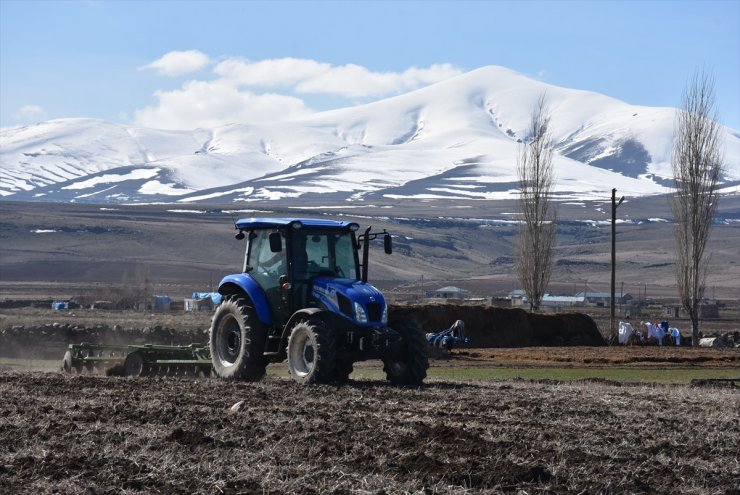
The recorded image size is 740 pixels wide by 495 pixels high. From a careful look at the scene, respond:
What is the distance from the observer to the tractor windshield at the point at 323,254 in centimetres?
2145

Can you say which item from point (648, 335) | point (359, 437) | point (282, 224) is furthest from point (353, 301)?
point (648, 335)

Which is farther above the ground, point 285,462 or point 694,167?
point 694,167

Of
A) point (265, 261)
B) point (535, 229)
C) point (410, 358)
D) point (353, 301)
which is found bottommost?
point (410, 358)

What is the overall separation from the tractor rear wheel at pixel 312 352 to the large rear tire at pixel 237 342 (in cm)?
92

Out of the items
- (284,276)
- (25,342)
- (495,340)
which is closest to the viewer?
(284,276)

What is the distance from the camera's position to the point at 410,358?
69.9ft

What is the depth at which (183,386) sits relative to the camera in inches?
787

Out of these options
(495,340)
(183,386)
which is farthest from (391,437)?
(495,340)

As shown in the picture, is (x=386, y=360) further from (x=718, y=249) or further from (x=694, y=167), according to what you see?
(x=718, y=249)

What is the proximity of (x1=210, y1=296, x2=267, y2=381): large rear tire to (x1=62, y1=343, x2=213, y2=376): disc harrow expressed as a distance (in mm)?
757

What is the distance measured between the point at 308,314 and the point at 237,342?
2348 millimetres

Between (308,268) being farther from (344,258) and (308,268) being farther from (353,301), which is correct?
(353,301)

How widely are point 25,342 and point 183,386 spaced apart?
22318mm

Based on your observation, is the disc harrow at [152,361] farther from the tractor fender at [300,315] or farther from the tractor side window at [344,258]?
the tractor side window at [344,258]
